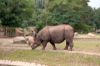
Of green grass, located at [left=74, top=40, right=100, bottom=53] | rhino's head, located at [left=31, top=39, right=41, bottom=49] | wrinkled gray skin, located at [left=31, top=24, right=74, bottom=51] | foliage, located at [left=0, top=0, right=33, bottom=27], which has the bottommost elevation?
foliage, located at [left=0, top=0, right=33, bottom=27]

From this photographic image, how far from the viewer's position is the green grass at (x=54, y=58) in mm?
15102

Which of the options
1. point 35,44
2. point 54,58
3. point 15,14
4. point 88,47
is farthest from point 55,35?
point 15,14

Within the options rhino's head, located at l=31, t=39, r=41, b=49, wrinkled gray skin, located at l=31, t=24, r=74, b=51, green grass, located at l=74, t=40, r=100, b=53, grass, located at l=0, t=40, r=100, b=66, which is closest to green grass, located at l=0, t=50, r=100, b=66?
→ grass, located at l=0, t=40, r=100, b=66

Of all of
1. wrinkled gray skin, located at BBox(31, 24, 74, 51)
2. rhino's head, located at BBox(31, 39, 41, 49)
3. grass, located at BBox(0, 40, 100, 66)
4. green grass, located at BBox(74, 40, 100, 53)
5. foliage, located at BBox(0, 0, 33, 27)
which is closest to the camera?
grass, located at BBox(0, 40, 100, 66)

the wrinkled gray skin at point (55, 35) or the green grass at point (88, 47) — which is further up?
the wrinkled gray skin at point (55, 35)

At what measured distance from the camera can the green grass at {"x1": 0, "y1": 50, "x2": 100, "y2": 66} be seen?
15102 mm

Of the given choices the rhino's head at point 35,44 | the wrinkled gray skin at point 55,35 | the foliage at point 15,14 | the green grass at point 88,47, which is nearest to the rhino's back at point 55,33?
the wrinkled gray skin at point 55,35

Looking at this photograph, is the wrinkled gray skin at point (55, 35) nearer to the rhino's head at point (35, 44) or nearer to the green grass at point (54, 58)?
the rhino's head at point (35, 44)

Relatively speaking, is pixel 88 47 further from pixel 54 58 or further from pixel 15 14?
pixel 15 14

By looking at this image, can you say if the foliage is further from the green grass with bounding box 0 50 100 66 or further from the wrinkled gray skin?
the green grass with bounding box 0 50 100 66

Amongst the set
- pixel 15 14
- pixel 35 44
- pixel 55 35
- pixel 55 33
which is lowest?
pixel 15 14

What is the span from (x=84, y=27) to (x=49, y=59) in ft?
175

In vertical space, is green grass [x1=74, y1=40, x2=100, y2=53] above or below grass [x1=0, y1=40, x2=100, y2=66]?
below

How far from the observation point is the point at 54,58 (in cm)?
1656
